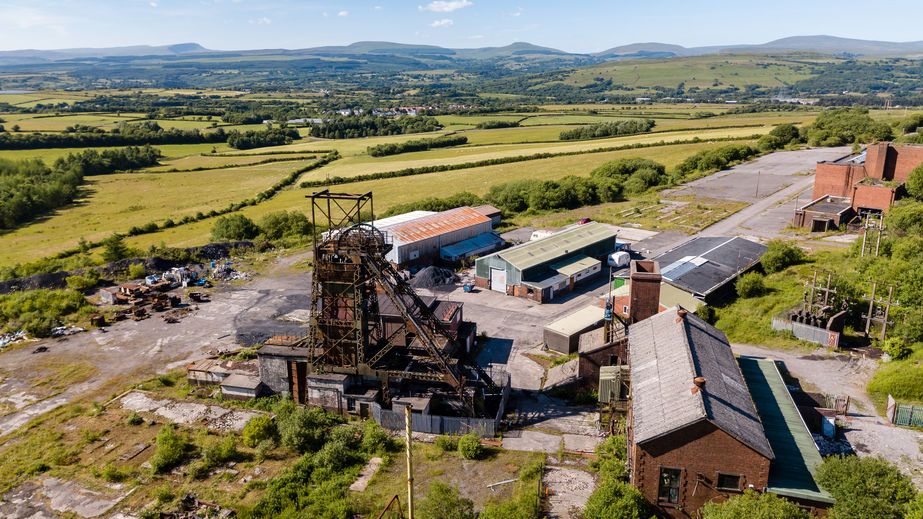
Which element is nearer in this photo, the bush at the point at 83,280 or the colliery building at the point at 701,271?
the colliery building at the point at 701,271

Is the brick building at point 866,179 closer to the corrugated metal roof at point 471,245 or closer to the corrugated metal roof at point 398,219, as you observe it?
the corrugated metal roof at point 471,245

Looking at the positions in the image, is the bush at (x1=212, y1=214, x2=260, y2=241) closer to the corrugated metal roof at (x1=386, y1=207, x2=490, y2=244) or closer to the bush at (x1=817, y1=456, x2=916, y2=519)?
the corrugated metal roof at (x1=386, y1=207, x2=490, y2=244)

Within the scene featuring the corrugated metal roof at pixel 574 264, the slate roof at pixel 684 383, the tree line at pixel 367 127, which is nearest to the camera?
the slate roof at pixel 684 383

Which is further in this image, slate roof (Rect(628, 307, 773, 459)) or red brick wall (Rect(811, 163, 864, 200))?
red brick wall (Rect(811, 163, 864, 200))

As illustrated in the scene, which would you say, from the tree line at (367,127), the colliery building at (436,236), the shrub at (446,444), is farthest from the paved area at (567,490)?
the tree line at (367,127)

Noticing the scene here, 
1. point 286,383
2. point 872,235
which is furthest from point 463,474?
point 872,235

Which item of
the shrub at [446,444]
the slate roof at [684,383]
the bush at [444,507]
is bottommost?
the shrub at [446,444]

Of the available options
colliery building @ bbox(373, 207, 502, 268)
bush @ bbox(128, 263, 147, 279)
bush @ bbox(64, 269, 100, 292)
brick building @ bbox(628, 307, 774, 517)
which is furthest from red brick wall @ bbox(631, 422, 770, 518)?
bush @ bbox(64, 269, 100, 292)
